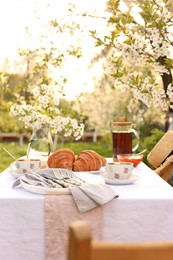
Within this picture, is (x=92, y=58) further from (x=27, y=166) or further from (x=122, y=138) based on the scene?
(x=27, y=166)

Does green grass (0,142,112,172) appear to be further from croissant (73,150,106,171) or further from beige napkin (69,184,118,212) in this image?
beige napkin (69,184,118,212)

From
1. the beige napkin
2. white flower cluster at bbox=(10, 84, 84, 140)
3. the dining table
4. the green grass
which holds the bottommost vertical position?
the green grass

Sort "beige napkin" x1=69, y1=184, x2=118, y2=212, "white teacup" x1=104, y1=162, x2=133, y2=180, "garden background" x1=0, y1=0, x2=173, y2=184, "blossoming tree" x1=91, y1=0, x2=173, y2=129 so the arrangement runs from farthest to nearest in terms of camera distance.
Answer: "garden background" x1=0, y1=0, x2=173, y2=184
"blossoming tree" x1=91, y1=0, x2=173, y2=129
"white teacup" x1=104, y1=162, x2=133, y2=180
"beige napkin" x1=69, y1=184, x2=118, y2=212

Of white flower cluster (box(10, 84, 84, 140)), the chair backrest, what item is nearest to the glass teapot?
white flower cluster (box(10, 84, 84, 140))

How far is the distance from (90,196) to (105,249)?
44.1 inches

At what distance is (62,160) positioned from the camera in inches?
106

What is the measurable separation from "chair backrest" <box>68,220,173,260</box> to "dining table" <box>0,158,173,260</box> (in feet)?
3.54

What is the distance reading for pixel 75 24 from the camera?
20.5 feet

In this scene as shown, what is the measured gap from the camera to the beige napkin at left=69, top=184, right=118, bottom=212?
6.45ft

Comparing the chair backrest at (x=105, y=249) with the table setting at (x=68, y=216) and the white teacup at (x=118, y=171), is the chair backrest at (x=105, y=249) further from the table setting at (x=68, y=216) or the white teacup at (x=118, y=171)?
the white teacup at (x=118, y=171)

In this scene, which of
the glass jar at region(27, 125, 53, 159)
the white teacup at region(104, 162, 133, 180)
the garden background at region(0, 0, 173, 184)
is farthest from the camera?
the garden background at region(0, 0, 173, 184)

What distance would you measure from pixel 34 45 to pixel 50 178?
4.93m

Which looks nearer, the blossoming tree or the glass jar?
the glass jar

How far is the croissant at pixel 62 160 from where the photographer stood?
268 centimetres
